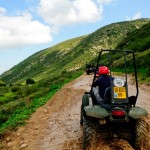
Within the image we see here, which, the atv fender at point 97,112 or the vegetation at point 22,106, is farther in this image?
the vegetation at point 22,106

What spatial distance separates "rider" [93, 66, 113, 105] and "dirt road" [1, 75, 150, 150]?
1430 mm

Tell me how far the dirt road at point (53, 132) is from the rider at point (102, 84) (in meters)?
1.43

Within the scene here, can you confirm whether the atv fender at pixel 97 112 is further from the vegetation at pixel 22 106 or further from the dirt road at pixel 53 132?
the vegetation at pixel 22 106

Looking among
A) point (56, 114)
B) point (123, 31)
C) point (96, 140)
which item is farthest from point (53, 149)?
point (123, 31)

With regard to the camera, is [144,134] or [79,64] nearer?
[144,134]

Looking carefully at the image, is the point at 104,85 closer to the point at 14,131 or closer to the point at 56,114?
the point at 14,131

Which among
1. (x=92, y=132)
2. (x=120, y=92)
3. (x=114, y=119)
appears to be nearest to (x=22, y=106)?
(x=92, y=132)

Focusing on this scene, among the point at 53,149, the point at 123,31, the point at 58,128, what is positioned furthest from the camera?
the point at 123,31

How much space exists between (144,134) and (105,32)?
14617cm

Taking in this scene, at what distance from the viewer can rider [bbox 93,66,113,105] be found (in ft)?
33.5

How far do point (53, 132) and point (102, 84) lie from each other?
4.20 meters

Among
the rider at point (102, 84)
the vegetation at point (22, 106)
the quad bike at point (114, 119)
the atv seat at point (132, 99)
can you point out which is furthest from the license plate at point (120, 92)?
the vegetation at point (22, 106)

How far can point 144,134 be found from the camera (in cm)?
955

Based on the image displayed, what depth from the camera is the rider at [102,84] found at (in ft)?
33.5
